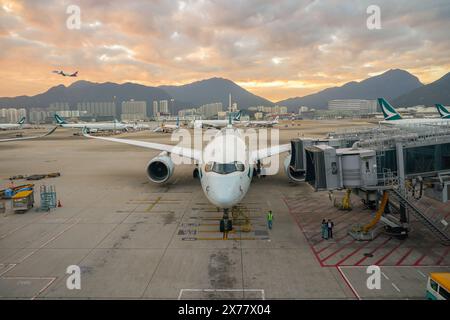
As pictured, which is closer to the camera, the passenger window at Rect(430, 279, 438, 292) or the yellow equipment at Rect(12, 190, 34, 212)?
the passenger window at Rect(430, 279, 438, 292)

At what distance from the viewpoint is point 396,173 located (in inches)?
688

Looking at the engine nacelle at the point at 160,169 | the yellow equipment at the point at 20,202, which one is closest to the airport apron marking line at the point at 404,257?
the engine nacelle at the point at 160,169

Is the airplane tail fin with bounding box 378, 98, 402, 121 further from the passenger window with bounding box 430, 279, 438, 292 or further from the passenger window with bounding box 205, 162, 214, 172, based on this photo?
the passenger window with bounding box 430, 279, 438, 292

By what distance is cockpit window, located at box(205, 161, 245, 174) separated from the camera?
16.8m

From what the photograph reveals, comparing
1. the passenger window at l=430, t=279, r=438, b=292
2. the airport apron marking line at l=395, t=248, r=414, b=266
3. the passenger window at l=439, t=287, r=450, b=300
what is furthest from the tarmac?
the passenger window at l=439, t=287, r=450, b=300

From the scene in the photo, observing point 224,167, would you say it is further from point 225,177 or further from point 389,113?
point 389,113

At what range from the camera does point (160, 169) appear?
2908 centimetres

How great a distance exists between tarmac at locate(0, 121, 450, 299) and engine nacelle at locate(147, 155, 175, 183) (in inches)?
95.3

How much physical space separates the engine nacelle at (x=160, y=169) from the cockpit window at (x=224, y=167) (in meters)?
11.4

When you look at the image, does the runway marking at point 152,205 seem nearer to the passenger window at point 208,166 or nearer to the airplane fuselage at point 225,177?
the airplane fuselage at point 225,177

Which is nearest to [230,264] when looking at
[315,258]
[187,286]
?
[187,286]

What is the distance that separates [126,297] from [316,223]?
12.4 metres

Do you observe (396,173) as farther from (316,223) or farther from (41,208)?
(41,208)

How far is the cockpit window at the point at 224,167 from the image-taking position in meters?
16.8
